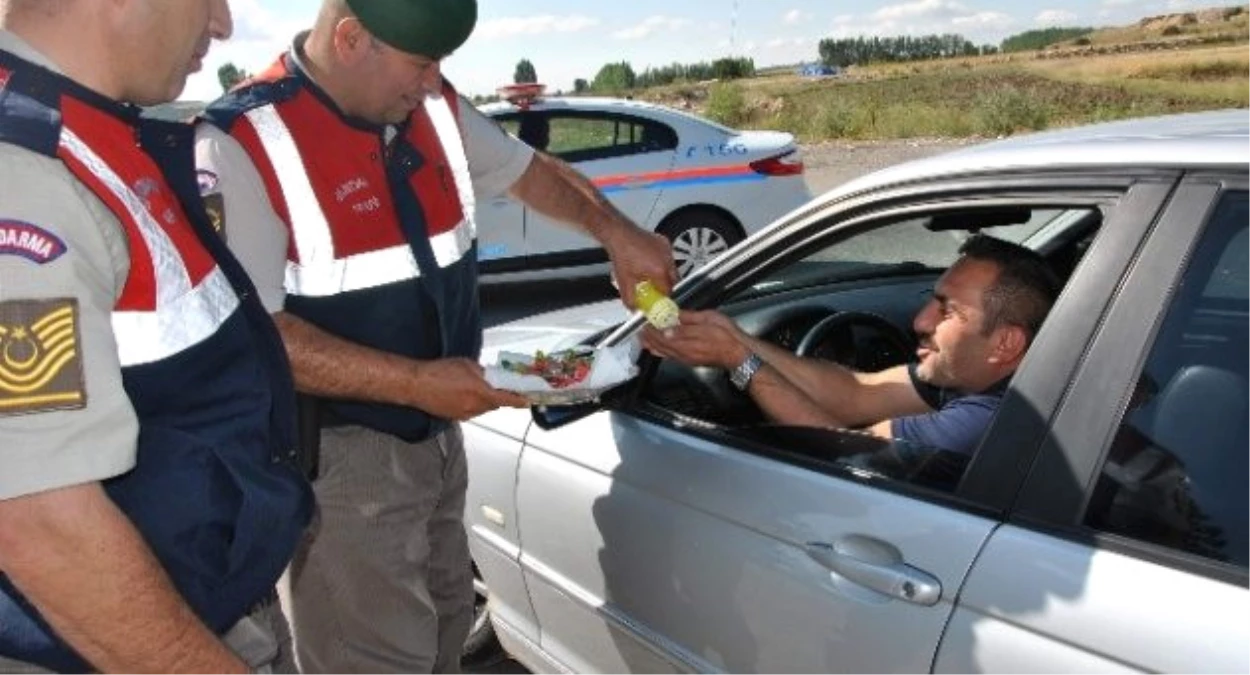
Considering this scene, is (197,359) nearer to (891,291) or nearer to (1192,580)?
(1192,580)

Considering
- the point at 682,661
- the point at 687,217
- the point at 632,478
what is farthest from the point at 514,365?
the point at 687,217

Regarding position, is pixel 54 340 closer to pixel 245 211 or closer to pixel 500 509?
pixel 245 211

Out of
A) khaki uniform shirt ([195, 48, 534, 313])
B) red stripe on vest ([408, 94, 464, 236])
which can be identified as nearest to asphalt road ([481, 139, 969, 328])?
red stripe on vest ([408, 94, 464, 236])

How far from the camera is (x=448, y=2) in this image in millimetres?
1994

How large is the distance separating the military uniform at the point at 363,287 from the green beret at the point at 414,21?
0.19 m

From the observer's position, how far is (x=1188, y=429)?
1469 mm

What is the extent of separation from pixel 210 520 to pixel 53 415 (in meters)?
0.29

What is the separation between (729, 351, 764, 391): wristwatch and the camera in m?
2.21

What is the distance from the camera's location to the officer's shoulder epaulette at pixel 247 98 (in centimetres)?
193

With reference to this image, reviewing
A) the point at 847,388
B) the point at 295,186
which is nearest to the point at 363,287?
the point at 295,186

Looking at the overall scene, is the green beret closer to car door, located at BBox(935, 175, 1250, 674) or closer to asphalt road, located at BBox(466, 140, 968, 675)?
car door, located at BBox(935, 175, 1250, 674)

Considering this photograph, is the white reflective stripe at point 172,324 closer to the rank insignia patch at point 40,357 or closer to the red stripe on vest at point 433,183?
the rank insignia patch at point 40,357

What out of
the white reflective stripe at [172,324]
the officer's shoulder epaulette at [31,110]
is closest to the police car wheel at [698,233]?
the white reflective stripe at [172,324]

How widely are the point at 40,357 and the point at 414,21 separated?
110cm
